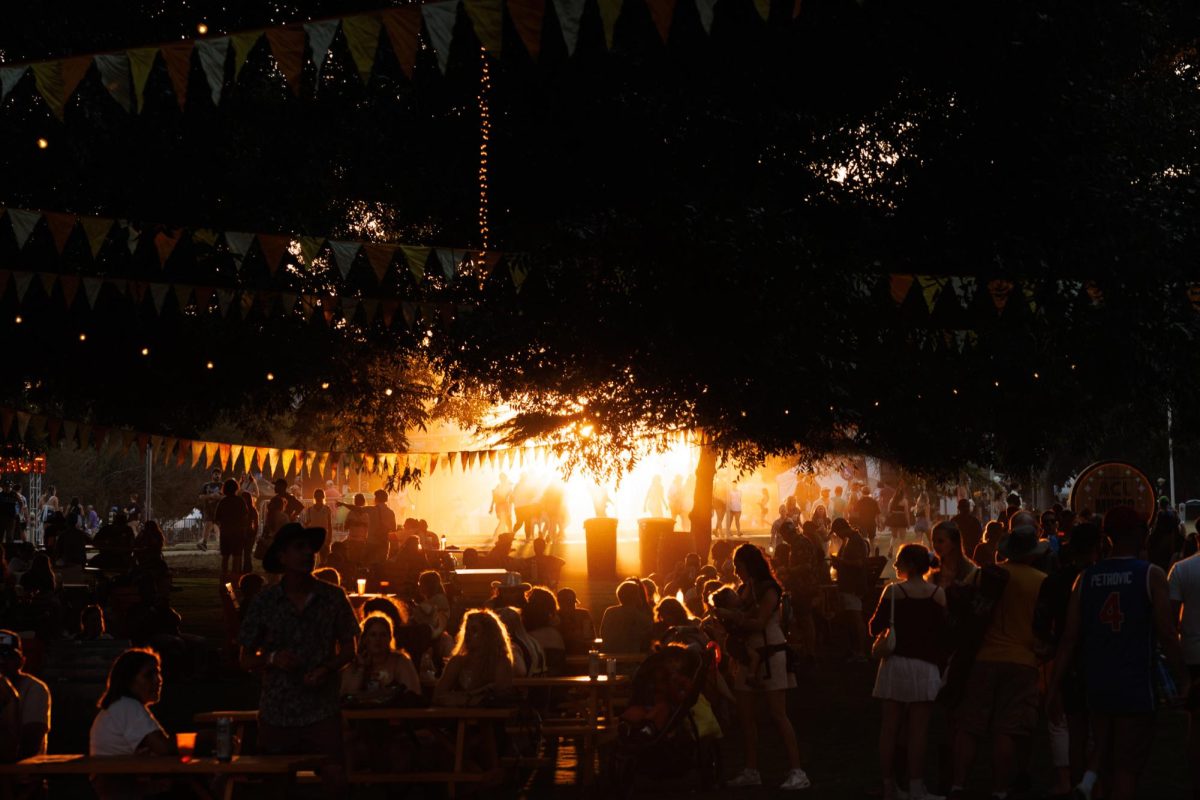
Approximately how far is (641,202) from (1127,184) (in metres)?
6.27

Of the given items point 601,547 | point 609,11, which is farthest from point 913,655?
point 601,547

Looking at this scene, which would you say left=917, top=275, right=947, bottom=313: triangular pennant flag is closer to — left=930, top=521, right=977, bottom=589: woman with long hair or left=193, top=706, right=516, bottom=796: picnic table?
left=930, top=521, right=977, bottom=589: woman with long hair

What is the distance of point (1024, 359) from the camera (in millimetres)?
20297

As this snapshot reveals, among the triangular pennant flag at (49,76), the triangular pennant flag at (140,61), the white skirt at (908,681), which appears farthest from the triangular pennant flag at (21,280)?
the white skirt at (908,681)

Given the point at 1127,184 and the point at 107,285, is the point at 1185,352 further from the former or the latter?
the point at 107,285

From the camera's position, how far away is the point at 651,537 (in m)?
31.3

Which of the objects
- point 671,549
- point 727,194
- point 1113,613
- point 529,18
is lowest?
point 1113,613

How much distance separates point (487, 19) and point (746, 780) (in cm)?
590

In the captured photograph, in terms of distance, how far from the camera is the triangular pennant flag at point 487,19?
9547mm

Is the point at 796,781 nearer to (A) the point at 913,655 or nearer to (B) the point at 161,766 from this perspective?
(A) the point at 913,655

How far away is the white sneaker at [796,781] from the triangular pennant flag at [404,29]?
573cm

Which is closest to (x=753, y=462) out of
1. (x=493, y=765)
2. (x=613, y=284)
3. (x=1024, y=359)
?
(x=1024, y=359)

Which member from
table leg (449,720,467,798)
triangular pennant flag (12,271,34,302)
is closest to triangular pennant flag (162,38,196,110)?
table leg (449,720,467,798)

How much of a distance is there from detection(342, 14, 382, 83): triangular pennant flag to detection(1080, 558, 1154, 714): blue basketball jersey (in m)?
5.00
